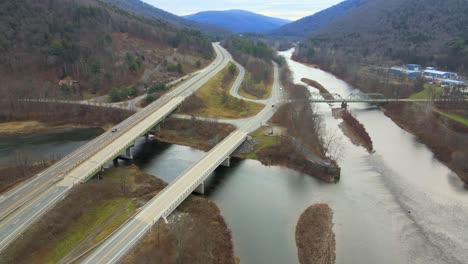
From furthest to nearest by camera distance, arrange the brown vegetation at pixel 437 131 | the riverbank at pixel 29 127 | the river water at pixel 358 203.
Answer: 1. the riverbank at pixel 29 127
2. the brown vegetation at pixel 437 131
3. the river water at pixel 358 203

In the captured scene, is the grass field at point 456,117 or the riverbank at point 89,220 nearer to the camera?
the riverbank at point 89,220

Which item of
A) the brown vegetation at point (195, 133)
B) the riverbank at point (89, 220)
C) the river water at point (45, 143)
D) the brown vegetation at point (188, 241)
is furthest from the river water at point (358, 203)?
the river water at point (45, 143)

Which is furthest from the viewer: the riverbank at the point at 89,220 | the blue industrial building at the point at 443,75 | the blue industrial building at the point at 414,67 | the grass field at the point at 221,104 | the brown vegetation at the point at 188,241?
the blue industrial building at the point at 414,67

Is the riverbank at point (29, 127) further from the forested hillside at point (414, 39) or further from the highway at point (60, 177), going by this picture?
the forested hillside at point (414, 39)

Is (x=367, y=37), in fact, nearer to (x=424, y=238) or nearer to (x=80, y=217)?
(x=424, y=238)

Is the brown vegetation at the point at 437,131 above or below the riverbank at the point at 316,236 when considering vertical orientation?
above

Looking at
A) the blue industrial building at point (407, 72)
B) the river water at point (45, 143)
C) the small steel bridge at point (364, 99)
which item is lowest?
the river water at point (45, 143)
